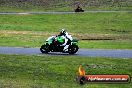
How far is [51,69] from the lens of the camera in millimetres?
21781

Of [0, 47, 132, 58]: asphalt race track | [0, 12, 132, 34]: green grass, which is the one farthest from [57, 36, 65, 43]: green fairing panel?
[0, 12, 132, 34]: green grass

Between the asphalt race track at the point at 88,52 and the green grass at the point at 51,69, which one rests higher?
the green grass at the point at 51,69

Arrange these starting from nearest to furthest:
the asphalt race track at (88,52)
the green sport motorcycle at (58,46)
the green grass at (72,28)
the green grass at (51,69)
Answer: the green grass at (51,69), the asphalt race track at (88,52), the green sport motorcycle at (58,46), the green grass at (72,28)

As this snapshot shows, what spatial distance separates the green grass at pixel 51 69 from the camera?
1883 centimetres

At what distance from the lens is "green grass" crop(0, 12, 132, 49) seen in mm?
35750

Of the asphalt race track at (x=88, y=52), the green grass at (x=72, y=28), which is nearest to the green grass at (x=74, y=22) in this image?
the green grass at (x=72, y=28)

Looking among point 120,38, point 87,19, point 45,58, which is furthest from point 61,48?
point 87,19

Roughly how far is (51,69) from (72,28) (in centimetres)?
2844

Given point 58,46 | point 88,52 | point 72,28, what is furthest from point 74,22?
point 58,46

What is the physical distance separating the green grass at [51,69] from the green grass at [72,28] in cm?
801

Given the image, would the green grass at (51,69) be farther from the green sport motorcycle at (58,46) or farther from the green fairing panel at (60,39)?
the green fairing panel at (60,39)

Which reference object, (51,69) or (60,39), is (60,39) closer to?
(60,39)

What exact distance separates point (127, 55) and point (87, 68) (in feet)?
20.2

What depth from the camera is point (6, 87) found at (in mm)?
17781
